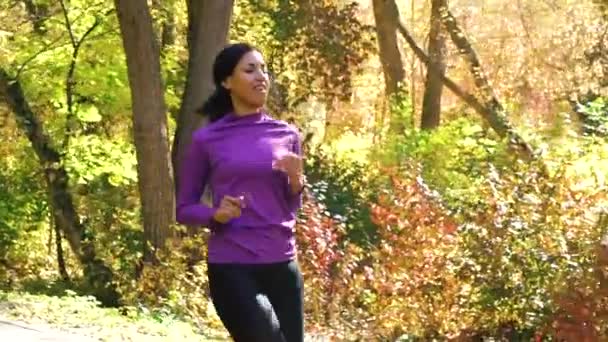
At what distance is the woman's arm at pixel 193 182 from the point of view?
4.36 meters

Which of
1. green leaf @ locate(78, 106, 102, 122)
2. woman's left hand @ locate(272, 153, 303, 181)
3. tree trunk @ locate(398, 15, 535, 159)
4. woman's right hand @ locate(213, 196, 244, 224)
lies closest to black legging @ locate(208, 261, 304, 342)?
woman's right hand @ locate(213, 196, 244, 224)

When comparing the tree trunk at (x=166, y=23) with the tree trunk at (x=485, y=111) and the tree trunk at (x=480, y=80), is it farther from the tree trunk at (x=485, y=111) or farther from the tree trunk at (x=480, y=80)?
the tree trunk at (x=480, y=80)

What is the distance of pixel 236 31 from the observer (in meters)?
22.1

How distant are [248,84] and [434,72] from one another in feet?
74.5

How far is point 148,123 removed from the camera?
13.8 meters

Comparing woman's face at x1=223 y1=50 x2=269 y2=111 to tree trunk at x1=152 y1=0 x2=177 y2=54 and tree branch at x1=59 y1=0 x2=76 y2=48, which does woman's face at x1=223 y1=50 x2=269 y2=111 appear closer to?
tree branch at x1=59 y1=0 x2=76 y2=48

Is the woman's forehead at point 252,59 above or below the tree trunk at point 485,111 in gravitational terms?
above

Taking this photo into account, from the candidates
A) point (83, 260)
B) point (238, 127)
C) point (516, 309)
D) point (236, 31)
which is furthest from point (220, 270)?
point (236, 31)

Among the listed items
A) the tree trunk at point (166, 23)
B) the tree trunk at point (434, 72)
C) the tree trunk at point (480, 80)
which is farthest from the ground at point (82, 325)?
the tree trunk at point (434, 72)

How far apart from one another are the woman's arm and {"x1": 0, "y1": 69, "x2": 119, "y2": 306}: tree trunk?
1319cm

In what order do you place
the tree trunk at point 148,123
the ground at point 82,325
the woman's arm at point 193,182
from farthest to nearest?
the tree trunk at point 148,123 < the ground at point 82,325 < the woman's arm at point 193,182

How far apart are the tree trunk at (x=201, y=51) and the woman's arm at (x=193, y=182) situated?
9385 millimetres

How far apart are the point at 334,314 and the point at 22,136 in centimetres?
1072

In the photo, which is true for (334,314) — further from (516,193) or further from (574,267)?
(574,267)
